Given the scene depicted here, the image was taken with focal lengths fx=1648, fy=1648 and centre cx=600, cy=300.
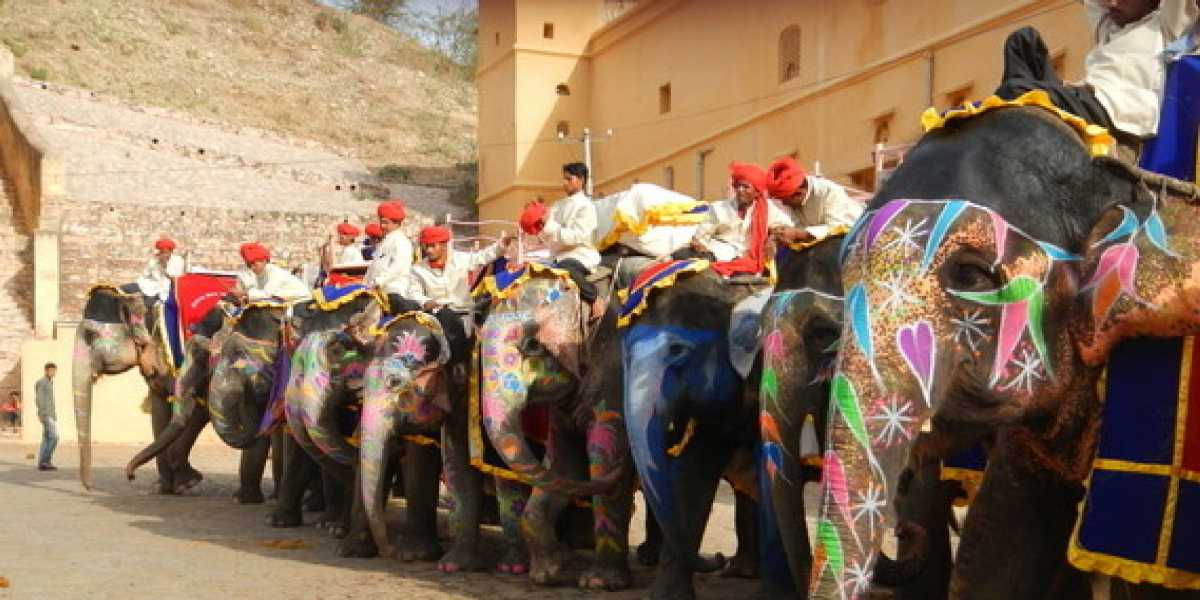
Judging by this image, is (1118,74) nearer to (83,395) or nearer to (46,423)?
(83,395)

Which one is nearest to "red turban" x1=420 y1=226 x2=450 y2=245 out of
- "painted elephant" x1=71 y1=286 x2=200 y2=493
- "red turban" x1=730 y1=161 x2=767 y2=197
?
"red turban" x1=730 y1=161 x2=767 y2=197

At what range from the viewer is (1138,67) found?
4840mm

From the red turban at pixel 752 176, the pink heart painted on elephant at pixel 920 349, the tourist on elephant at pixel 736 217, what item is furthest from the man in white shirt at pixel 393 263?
the pink heart painted on elephant at pixel 920 349

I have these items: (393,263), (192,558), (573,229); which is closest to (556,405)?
(573,229)

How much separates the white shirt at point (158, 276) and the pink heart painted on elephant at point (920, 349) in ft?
47.6

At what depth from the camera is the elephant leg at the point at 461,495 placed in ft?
35.7

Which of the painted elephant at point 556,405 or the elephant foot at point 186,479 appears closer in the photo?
the painted elephant at point 556,405

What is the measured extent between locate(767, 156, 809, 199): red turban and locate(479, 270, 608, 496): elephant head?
176 centimetres

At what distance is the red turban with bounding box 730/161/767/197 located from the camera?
9.02 metres

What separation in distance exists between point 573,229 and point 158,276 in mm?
8557

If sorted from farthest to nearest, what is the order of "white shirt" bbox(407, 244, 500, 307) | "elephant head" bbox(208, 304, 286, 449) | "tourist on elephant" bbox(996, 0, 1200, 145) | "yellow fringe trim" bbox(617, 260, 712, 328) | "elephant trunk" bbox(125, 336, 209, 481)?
"elephant trunk" bbox(125, 336, 209, 481), "elephant head" bbox(208, 304, 286, 449), "white shirt" bbox(407, 244, 500, 307), "yellow fringe trim" bbox(617, 260, 712, 328), "tourist on elephant" bbox(996, 0, 1200, 145)

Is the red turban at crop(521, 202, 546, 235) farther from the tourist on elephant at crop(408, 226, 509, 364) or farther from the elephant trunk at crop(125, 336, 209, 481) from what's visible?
the elephant trunk at crop(125, 336, 209, 481)

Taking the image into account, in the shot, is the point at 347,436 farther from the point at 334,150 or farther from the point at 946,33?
the point at 334,150

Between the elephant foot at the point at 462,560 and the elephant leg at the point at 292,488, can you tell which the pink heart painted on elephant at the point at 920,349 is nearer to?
the elephant foot at the point at 462,560
